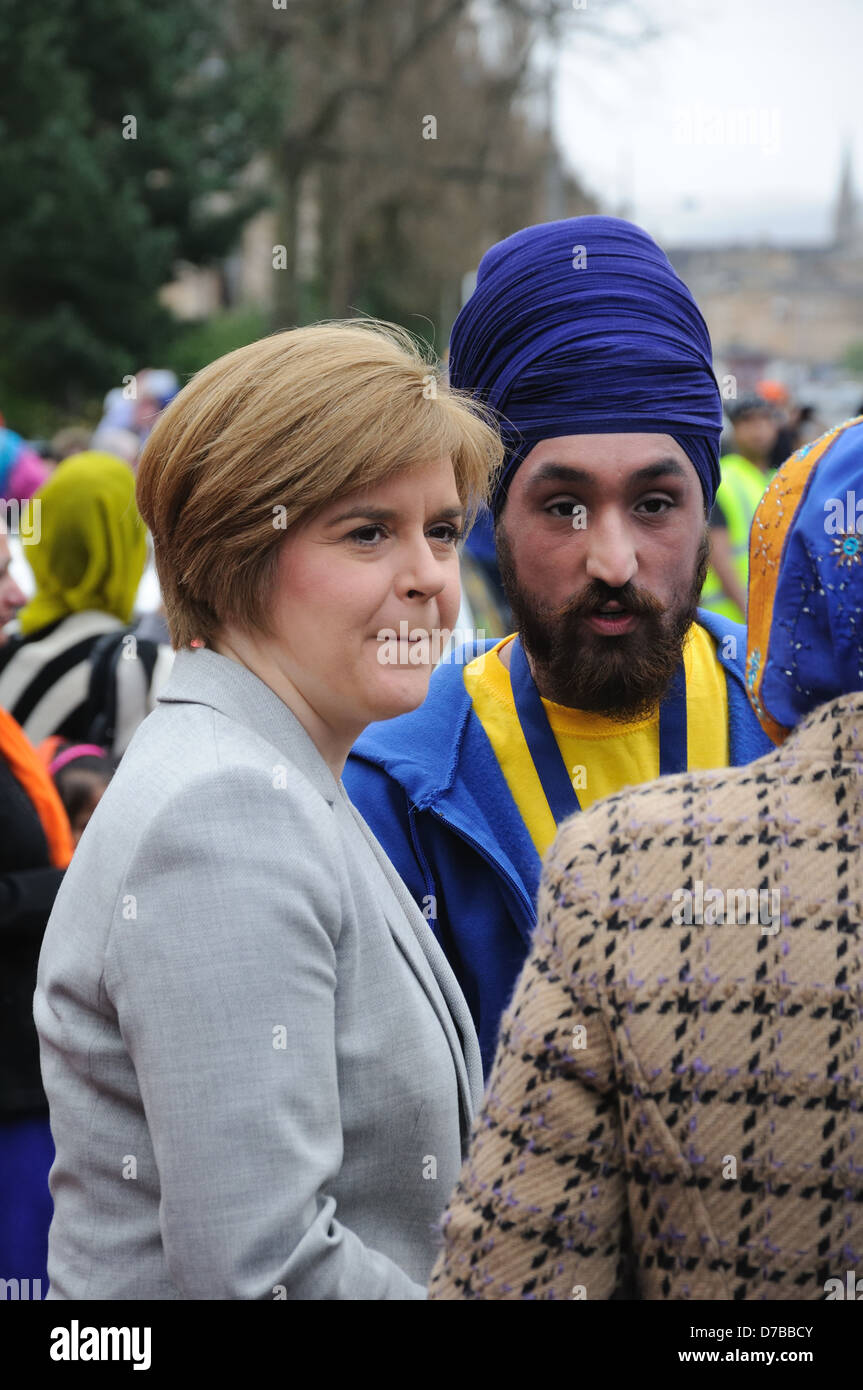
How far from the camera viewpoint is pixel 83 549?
4.94m

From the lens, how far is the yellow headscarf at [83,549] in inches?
193

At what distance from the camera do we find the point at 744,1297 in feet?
4.67

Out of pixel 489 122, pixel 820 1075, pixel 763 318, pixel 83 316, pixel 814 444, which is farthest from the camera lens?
pixel 763 318

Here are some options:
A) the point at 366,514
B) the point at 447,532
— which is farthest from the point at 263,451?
the point at 447,532

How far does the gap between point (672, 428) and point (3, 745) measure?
1.78 metres

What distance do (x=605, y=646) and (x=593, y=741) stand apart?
0.17m

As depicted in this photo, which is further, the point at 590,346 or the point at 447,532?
the point at 590,346

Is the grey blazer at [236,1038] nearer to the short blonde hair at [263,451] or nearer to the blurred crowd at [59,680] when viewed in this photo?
the short blonde hair at [263,451]

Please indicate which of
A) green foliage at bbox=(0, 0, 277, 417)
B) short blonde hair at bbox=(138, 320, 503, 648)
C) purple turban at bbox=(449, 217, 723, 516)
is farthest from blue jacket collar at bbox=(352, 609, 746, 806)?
green foliage at bbox=(0, 0, 277, 417)

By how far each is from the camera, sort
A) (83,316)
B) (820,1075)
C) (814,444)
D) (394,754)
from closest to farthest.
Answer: (820,1075) → (814,444) → (394,754) → (83,316)

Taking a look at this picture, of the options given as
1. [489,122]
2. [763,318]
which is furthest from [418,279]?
[763,318]

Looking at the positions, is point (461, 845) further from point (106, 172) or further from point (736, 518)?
point (106, 172)

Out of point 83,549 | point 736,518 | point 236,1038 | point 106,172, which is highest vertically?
point 106,172

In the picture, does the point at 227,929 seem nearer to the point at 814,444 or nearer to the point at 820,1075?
the point at 820,1075
